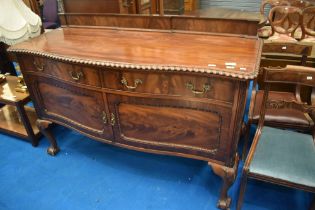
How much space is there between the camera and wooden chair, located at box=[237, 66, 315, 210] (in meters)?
1.17

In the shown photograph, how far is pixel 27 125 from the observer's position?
6.56ft

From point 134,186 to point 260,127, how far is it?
91 centimetres

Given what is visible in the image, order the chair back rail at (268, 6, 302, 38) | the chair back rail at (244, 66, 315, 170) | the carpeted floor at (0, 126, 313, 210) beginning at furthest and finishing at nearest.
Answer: the chair back rail at (268, 6, 302, 38)
the carpeted floor at (0, 126, 313, 210)
the chair back rail at (244, 66, 315, 170)

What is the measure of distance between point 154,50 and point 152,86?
237 mm

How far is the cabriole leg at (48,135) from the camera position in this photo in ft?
6.01

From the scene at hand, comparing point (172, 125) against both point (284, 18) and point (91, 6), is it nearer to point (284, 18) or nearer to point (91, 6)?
point (91, 6)

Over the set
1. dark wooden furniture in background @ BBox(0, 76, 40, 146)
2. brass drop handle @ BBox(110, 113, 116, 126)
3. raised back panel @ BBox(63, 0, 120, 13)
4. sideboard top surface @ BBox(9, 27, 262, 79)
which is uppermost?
raised back panel @ BBox(63, 0, 120, 13)

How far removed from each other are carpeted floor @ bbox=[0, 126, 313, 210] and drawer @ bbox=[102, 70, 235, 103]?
764mm

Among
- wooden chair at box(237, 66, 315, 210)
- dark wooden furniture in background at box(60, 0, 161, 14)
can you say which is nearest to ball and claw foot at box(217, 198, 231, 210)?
wooden chair at box(237, 66, 315, 210)

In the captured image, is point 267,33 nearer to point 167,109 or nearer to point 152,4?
point 152,4

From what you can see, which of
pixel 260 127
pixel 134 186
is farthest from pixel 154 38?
pixel 134 186

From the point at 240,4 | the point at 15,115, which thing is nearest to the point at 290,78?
the point at 15,115

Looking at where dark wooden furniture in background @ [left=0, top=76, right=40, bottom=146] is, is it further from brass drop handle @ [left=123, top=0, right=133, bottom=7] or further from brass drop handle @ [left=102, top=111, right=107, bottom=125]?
brass drop handle @ [left=123, top=0, right=133, bottom=7]

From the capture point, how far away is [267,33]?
2.99 meters
